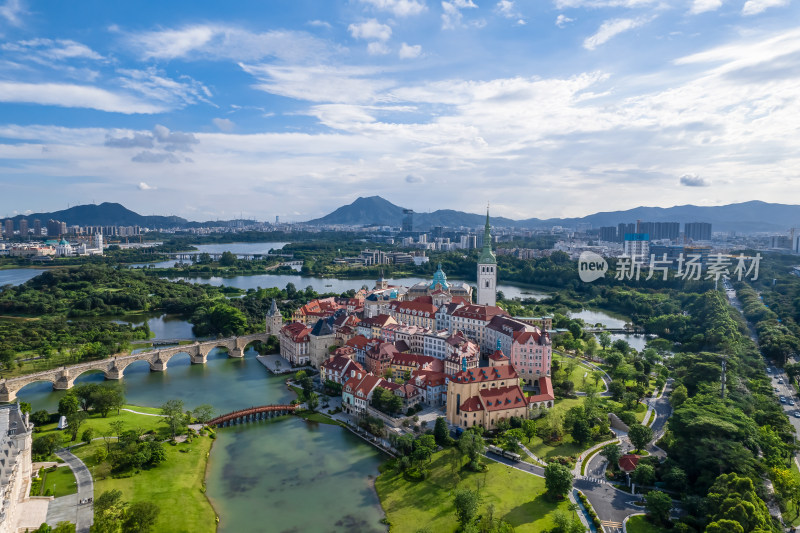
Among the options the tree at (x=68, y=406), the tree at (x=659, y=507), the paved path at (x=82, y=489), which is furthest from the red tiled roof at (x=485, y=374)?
the tree at (x=68, y=406)

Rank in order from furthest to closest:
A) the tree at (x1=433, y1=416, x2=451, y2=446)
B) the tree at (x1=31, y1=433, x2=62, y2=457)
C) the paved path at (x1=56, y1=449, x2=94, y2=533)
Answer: the tree at (x1=433, y1=416, x2=451, y2=446)
the tree at (x1=31, y1=433, x2=62, y2=457)
the paved path at (x1=56, y1=449, x2=94, y2=533)

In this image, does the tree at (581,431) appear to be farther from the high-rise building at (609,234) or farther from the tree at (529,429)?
the high-rise building at (609,234)

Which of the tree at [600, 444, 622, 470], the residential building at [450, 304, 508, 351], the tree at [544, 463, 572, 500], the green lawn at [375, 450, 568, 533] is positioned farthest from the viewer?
the residential building at [450, 304, 508, 351]

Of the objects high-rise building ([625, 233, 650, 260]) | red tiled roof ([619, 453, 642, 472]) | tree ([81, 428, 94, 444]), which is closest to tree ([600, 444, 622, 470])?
red tiled roof ([619, 453, 642, 472])

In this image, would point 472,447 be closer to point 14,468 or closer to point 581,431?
point 581,431

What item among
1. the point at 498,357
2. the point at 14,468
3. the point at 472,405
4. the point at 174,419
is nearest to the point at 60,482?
the point at 14,468

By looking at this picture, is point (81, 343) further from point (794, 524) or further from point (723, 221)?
point (723, 221)

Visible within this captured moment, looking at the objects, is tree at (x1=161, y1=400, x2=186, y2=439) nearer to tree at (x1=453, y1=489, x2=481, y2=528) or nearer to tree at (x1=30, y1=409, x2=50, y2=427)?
tree at (x1=30, y1=409, x2=50, y2=427)
